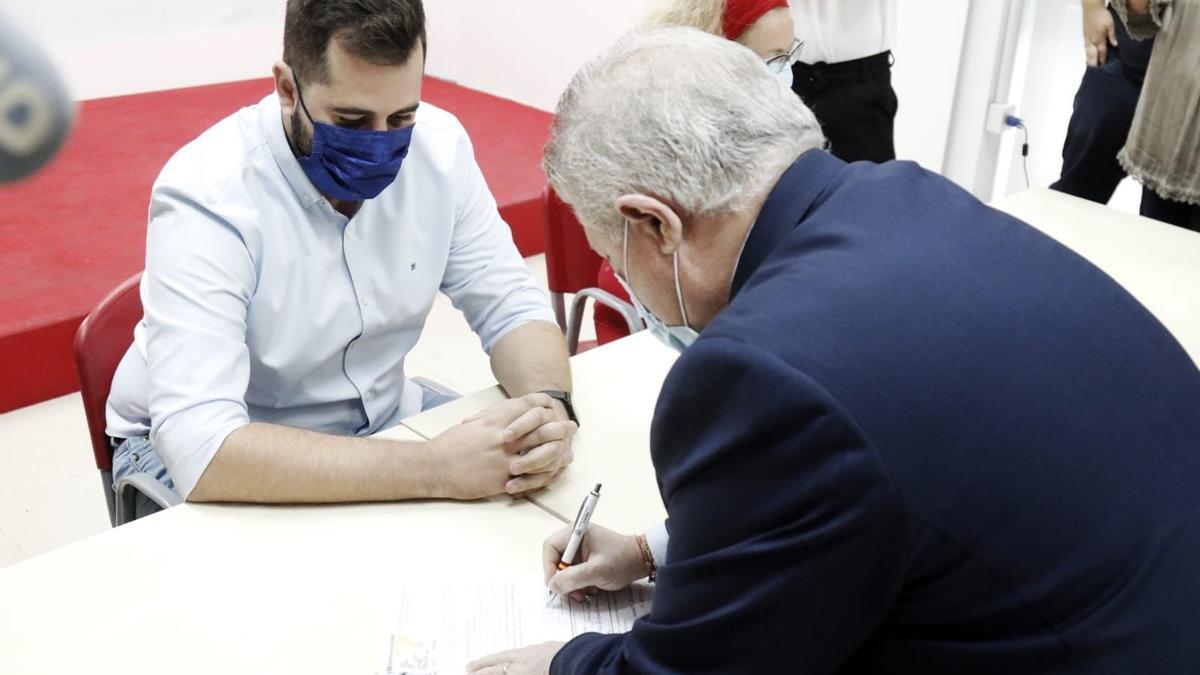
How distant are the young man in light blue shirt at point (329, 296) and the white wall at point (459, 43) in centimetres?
277

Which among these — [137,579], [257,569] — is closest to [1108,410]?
[257,569]

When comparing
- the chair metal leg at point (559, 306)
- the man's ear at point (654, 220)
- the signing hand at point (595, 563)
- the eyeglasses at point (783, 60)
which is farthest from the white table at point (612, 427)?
the eyeglasses at point (783, 60)

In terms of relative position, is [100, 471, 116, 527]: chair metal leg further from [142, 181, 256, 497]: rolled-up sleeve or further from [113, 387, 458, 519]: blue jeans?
[142, 181, 256, 497]: rolled-up sleeve

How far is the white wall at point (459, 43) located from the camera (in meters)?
4.36

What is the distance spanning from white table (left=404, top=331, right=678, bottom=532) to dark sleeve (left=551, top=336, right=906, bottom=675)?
0.51 metres

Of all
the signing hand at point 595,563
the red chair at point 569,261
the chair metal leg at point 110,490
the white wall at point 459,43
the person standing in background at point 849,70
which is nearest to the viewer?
the signing hand at point 595,563

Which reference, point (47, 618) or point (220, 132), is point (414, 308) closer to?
point (220, 132)

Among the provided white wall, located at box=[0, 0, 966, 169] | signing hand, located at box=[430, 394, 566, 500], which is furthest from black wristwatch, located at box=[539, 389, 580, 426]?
white wall, located at box=[0, 0, 966, 169]

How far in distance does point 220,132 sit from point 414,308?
1.41ft

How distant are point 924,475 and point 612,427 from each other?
2.96 feet

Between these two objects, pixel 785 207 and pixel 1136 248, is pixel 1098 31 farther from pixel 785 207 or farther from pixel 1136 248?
pixel 785 207

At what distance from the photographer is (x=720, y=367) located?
0.93 meters

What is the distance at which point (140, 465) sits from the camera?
1802 mm

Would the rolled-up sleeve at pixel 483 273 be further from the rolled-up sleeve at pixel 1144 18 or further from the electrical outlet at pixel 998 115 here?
the electrical outlet at pixel 998 115
